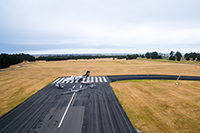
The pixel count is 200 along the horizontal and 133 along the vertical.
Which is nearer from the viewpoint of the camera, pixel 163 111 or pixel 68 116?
pixel 68 116

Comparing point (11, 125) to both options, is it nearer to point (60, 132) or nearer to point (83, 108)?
point (60, 132)

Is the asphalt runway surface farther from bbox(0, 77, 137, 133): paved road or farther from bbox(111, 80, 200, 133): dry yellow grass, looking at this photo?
bbox(111, 80, 200, 133): dry yellow grass

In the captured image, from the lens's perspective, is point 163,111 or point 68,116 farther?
point 163,111

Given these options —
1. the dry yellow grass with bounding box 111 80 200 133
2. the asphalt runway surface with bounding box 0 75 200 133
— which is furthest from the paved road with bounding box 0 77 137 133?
the dry yellow grass with bounding box 111 80 200 133

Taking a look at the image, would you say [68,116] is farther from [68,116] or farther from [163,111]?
[163,111]

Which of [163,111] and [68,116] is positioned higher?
[163,111]

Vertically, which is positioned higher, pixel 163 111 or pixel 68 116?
pixel 163 111

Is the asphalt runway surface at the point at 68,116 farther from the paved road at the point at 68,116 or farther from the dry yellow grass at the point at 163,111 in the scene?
the dry yellow grass at the point at 163,111

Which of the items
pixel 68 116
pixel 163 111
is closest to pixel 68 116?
pixel 68 116

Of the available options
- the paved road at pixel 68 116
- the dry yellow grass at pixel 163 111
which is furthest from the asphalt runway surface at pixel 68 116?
the dry yellow grass at pixel 163 111
